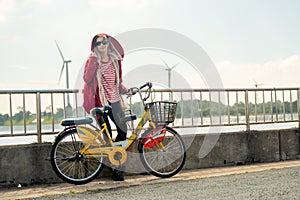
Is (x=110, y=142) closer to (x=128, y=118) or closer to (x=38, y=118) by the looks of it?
(x=128, y=118)

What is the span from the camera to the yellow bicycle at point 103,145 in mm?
5293

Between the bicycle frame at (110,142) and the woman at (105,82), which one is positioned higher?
the woman at (105,82)

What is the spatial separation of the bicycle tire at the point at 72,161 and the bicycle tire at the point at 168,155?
0.75 m

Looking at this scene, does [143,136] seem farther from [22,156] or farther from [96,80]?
[22,156]

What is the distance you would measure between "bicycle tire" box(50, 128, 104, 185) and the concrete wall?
0.28m

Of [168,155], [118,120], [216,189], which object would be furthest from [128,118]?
[216,189]

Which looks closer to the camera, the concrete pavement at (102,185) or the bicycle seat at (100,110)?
the concrete pavement at (102,185)

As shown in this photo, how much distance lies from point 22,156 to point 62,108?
0.97 meters

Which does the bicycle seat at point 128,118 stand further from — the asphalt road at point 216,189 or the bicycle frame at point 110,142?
the asphalt road at point 216,189

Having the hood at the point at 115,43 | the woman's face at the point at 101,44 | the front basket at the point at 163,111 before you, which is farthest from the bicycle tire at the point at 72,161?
the hood at the point at 115,43

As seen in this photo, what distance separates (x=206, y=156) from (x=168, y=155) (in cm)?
94

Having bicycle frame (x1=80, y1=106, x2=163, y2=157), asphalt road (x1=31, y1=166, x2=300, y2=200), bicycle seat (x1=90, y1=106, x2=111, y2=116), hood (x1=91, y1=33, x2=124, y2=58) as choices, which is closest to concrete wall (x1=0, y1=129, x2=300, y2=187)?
bicycle frame (x1=80, y1=106, x2=163, y2=157)

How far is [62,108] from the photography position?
6.02m

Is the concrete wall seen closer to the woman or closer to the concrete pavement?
the concrete pavement
